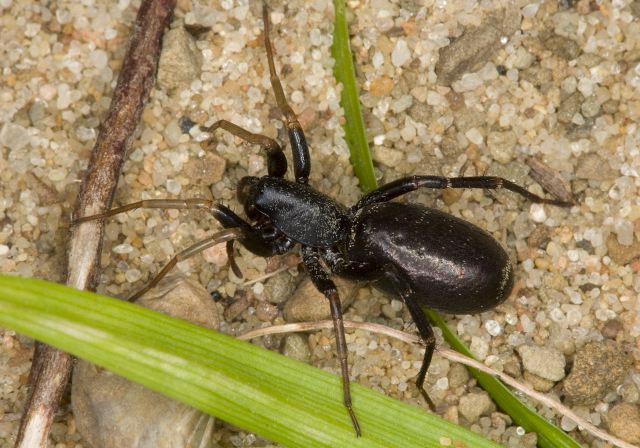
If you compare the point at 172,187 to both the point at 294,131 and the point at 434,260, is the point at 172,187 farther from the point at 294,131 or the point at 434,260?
the point at 434,260

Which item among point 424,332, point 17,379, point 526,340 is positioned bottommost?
point 17,379

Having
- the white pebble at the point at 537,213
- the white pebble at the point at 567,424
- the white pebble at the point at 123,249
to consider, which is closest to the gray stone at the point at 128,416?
the white pebble at the point at 123,249

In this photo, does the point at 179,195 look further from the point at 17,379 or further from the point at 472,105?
the point at 472,105

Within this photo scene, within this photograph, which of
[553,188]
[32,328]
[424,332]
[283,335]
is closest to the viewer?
[32,328]

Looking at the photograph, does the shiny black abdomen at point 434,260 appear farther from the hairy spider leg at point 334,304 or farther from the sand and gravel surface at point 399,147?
the sand and gravel surface at point 399,147

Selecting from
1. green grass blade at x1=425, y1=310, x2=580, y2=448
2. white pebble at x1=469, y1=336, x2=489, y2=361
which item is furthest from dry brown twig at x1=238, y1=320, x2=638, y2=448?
white pebble at x1=469, y1=336, x2=489, y2=361

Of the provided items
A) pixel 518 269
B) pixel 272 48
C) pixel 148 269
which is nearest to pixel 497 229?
pixel 518 269

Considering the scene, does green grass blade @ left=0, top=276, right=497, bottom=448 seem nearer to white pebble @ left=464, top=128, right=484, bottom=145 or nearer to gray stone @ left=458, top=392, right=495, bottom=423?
gray stone @ left=458, top=392, right=495, bottom=423

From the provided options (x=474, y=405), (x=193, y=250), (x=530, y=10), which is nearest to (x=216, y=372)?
(x=193, y=250)
